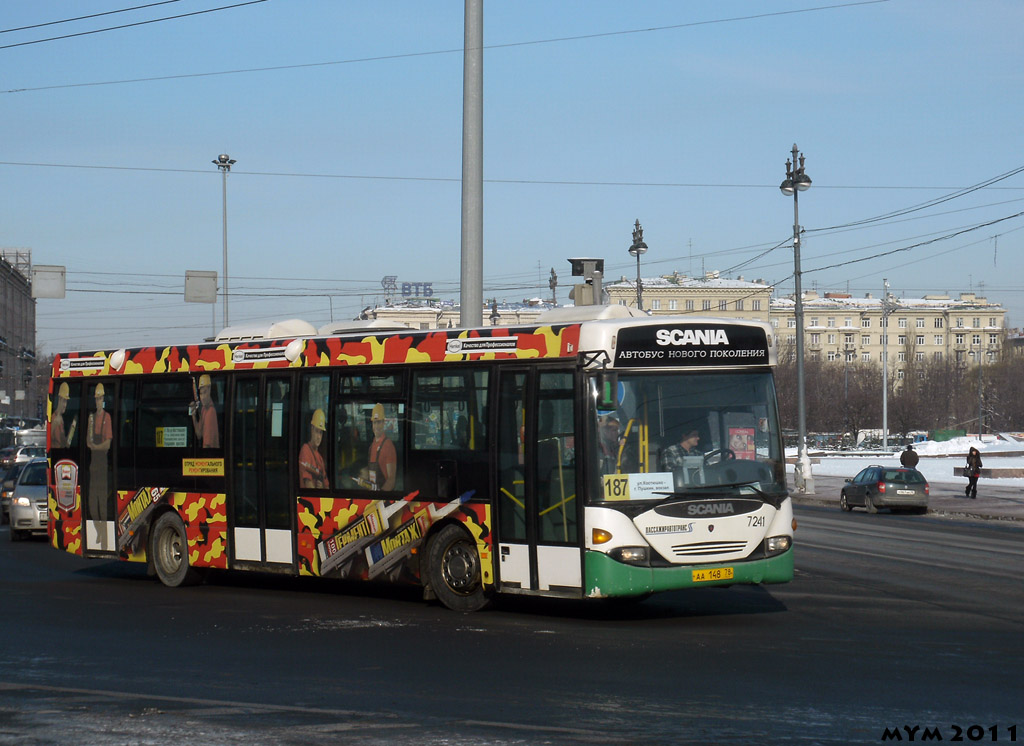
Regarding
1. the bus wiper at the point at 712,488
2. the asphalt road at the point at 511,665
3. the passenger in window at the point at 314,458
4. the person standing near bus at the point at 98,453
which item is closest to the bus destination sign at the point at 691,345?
the bus wiper at the point at 712,488

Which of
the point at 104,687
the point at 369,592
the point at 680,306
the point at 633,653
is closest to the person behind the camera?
the point at 104,687

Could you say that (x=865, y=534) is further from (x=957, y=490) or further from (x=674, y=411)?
(x=957, y=490)

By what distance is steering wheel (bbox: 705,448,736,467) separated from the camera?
40.0 feet

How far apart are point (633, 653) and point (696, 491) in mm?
2196

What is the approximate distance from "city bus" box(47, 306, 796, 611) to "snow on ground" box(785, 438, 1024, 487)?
39.3 metres

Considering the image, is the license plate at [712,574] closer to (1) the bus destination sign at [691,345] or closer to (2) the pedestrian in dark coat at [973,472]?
(1) the bus destination sign at [691,345]

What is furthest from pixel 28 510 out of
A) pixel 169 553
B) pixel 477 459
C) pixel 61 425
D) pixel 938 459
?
pixel 938 459

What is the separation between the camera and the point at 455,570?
13.1m

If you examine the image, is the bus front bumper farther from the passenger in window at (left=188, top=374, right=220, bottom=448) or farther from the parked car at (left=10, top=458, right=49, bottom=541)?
the parked car at (left=10, top=458, right=49, bottom=541)

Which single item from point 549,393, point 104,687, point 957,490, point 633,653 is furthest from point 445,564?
point 957,490

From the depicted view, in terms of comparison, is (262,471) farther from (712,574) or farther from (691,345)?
(712,574)

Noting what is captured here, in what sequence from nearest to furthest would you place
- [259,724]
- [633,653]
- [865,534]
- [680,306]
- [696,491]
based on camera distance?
[259,724], [633,653], [696,491], [865,534], [680,306]

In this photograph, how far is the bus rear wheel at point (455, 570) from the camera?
42.7ft

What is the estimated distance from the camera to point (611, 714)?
25.8 ft
